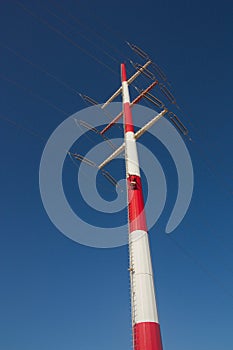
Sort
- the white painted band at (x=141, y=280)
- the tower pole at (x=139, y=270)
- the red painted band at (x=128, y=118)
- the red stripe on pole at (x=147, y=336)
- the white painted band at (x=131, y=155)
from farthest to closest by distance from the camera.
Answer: the red painted band at (x=128, y=118) < the white painted band at (x=131, y=155) < the white painted band at (x=141, y=280) < the tower pole at (x=139, y=270) < the red stripe on pole at (x=147, y=336)

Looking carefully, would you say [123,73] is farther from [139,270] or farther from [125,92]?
[139,270]

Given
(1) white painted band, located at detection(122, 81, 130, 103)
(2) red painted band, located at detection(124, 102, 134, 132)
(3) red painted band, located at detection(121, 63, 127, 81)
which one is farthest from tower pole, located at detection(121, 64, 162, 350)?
(3) red painted band, located at detection(121, 63, 127, 81)

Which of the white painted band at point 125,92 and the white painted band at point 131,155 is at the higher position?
the white painted band at point 125,92

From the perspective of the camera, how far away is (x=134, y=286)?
12453 millimetres

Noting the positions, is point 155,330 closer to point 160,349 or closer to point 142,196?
point 160,349

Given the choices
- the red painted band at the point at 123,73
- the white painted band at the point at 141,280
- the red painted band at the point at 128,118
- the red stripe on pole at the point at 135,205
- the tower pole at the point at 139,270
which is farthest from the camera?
the red painted band at the point at 123,73

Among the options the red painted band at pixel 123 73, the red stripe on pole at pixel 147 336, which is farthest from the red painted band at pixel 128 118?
the red stripe on pole at pixel 147 336

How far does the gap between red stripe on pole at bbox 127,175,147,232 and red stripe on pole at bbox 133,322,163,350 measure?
434 cm

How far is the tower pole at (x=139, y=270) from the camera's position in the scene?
11.0 m

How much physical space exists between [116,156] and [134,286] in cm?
969

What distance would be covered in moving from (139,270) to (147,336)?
2642mm

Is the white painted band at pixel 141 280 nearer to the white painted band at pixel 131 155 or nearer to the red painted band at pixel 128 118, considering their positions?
the white painted band at pixel 131 155

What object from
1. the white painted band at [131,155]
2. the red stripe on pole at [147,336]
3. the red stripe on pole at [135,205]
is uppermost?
the white painted band at [131,155]

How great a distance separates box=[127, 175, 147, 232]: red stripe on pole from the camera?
14.3 metres
